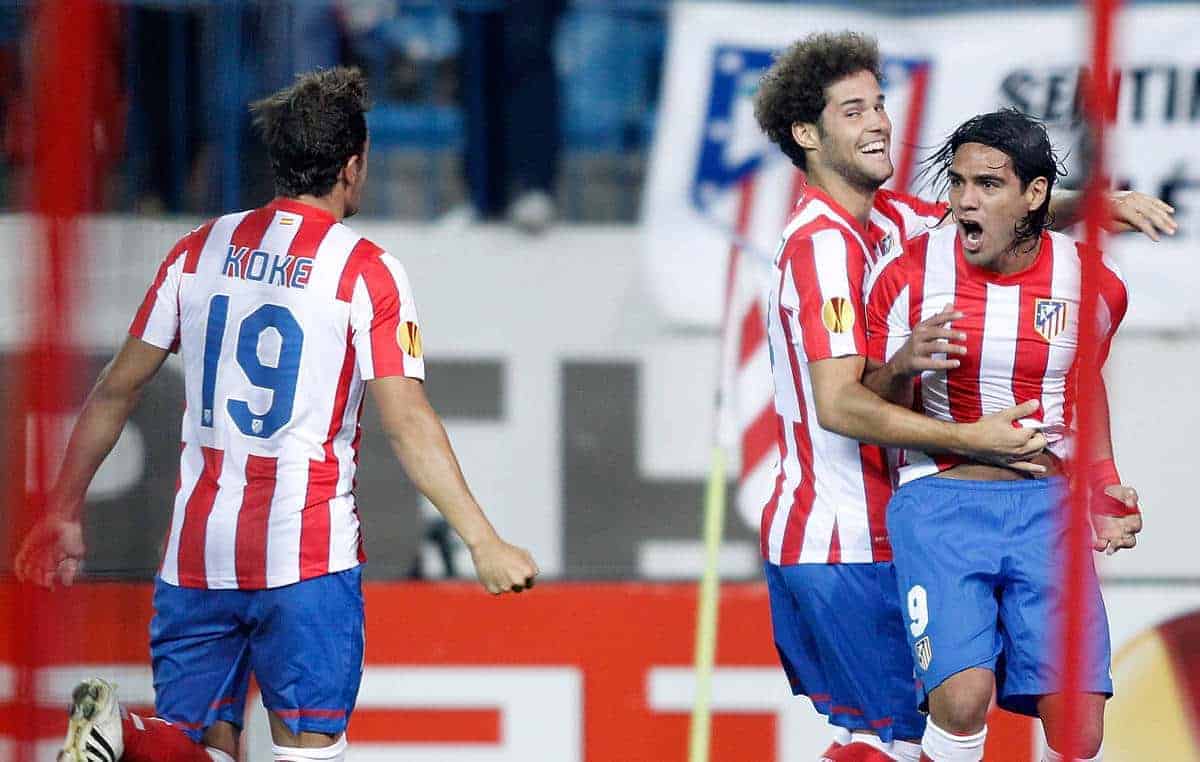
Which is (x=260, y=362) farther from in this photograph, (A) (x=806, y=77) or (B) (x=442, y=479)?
(A) (x=806, y=77)

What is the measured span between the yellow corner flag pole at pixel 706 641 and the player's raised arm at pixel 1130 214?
1.49 meters

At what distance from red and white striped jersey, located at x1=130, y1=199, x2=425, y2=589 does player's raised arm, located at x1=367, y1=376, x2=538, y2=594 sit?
0.15 ft

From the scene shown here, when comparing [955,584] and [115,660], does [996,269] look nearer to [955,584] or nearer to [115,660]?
[955,584]

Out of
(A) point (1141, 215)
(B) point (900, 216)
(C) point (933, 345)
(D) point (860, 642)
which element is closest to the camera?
(C) point (933, 345)

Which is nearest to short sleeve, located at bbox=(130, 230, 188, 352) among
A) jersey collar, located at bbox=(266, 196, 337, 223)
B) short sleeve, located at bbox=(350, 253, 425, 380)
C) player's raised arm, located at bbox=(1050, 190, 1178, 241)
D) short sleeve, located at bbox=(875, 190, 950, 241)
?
jersey collar, located at bbox=(266, 196, 337, 223)

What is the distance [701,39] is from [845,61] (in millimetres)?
1607

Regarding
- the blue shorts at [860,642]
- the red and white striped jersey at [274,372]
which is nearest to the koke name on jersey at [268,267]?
the red and white striped jersey at [274,372]

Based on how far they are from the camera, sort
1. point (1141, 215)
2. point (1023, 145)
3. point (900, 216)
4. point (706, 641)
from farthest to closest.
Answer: point (706, 641) < point (900, 216) < point (1141, 215) < point (1023, 145)

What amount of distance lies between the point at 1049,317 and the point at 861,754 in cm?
83

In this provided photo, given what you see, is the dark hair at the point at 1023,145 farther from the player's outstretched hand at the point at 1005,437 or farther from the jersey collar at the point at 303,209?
the jersey collar at the point at 303,209

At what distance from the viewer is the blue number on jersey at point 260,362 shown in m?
2.82

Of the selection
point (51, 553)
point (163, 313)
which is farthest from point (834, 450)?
point (51, 553)

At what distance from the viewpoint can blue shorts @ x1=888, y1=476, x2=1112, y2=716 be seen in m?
2.70

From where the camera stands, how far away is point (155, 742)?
9.27ft
